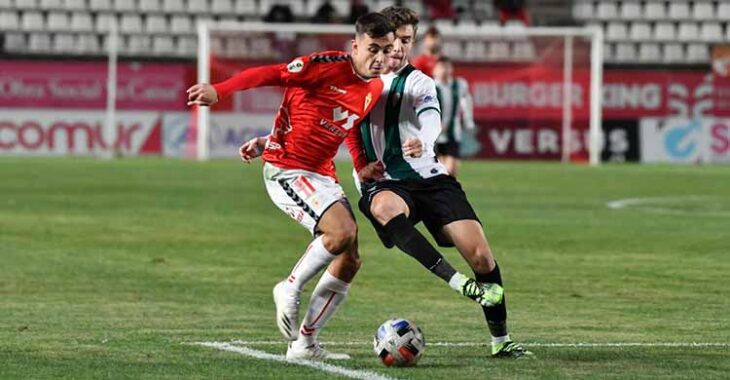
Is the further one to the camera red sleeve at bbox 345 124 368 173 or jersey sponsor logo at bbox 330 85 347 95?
red sleeve at bbox 345 124 368 173

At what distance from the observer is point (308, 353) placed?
29.0 feet

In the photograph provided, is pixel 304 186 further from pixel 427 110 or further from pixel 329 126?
pixel 427 110

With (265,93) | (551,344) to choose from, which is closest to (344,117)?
(551,344)

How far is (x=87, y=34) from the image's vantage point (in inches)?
1636

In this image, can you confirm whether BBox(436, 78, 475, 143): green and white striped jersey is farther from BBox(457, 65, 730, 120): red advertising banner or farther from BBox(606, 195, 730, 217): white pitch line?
BBox(457, 65, 730, 120): red advertising banner

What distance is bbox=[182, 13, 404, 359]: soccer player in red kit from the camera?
8875mm

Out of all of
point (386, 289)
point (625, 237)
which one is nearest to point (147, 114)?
point (625, 237)

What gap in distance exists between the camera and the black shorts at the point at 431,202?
9.07 m

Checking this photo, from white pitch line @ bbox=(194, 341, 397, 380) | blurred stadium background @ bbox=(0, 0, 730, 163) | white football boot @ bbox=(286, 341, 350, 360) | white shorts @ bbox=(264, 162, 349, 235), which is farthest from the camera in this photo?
blurred stadium background @ bbox=(0, 0, 730, 163)

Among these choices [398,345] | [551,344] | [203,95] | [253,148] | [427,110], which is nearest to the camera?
[203,95]

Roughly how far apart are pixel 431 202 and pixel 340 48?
2859cm

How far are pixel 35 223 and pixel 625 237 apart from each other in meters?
6.58

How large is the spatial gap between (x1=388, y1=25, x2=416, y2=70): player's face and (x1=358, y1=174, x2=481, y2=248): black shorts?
0.66 metres

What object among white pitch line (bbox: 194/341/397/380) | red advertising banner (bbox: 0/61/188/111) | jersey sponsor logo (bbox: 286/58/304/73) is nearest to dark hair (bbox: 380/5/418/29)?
jersey sponsor logo (bbox: 286/58/304/73)
